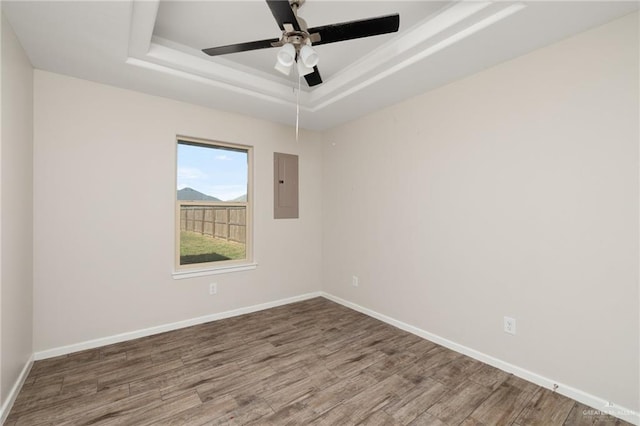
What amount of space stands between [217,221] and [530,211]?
10.3 ft

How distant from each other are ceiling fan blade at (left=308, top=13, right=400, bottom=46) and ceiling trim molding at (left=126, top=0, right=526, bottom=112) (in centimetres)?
59

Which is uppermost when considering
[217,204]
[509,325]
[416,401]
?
[217,204]

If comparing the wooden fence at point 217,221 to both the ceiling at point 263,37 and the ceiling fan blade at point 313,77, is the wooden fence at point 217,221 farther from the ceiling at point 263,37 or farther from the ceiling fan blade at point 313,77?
the ceiling fan blade at point 313,77

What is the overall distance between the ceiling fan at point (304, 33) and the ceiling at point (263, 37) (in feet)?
1.48

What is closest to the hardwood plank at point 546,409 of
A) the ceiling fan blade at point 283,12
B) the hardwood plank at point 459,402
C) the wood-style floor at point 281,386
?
the wood-style floor at point 281,386

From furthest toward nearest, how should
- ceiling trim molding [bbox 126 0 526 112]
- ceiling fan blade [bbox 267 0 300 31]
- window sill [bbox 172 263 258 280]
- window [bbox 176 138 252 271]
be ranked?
1. window [bbox 176 138 252 271]
2. window sill [bbox 172 263 258 280]
3. ceiling trim molding [bbox 126 0 526 112]
4. ceiling fan blade [bbox 267 0 300 31]

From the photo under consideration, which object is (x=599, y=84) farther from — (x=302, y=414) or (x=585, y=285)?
(x=302, y=414)

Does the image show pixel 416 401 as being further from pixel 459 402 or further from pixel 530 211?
pixel 530 211

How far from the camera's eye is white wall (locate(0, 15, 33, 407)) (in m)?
1.79

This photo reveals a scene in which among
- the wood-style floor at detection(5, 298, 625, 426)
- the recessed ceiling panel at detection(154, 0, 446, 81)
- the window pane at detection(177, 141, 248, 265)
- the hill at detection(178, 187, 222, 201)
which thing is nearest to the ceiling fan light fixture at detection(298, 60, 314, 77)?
the recessed ceiling panel at detection(154, 0, 446, 81)

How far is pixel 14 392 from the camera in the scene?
1945 mm

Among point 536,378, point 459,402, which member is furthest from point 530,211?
point 459,402

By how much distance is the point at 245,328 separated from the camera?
315 cm

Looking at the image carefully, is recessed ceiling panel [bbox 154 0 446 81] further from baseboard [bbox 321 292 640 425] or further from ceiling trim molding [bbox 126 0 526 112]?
baseboard [bbox 321 292 640 425]
